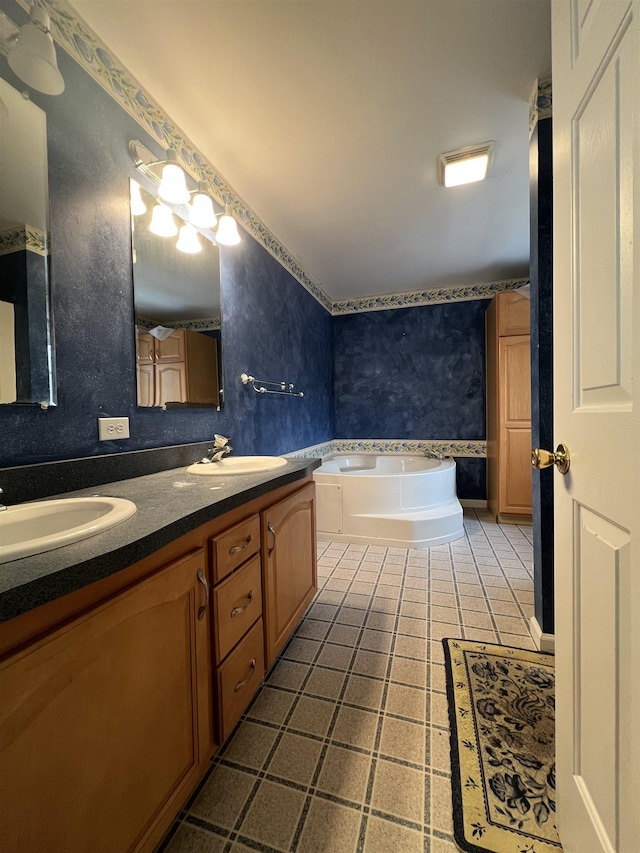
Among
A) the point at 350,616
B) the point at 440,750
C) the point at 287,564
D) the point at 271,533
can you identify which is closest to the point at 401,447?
the point at 350,616

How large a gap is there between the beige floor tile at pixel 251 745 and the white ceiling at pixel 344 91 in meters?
2.43

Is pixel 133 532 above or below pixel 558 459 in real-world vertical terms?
below

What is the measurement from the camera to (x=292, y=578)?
1431 mm

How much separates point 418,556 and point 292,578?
1.38 m

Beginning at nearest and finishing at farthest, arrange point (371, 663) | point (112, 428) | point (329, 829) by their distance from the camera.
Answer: point (329, 829), point (112, 428), point (371, 663)

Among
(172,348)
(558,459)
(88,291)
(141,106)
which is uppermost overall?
(141,106)

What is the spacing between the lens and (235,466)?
1652mm

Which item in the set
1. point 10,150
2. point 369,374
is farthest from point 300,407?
point 10,150

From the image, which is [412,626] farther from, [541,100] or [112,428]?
[541,100]

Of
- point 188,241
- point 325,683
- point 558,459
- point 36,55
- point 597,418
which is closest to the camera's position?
point 597,418

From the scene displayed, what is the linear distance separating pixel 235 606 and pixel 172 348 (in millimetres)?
1142

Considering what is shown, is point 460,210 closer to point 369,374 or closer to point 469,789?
point 369,374

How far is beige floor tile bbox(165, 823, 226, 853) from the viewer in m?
0.81

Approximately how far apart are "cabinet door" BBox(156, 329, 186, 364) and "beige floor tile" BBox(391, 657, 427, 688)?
163 centimetres
